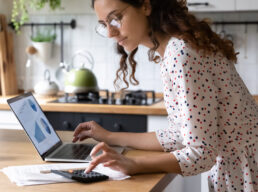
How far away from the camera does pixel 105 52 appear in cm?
373

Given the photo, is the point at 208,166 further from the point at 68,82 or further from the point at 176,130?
the point at 68,82

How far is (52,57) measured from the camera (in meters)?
3.84

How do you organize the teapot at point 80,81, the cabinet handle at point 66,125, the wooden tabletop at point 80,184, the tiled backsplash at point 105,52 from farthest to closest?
the tiled backsplash at point 105,52, the teapot at point 80,81, the cabinet handle at point 66,125, the wooden tabletop at point 80,184

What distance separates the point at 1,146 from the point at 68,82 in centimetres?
165

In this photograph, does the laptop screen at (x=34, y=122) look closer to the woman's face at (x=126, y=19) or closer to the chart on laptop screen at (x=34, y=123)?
the chart on laptop screen at (x=34, y=123)

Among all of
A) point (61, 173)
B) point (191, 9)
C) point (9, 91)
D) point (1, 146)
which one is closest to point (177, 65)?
point (61, 173)

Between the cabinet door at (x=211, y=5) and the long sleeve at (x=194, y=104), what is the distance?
1.90 m

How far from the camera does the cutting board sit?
3635 millimetres

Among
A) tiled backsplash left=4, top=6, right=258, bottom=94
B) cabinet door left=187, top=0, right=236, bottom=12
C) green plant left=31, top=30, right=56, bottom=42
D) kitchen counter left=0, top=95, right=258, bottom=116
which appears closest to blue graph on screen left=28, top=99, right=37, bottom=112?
kitchen counter left=0, top=95, right=258, bottom=116

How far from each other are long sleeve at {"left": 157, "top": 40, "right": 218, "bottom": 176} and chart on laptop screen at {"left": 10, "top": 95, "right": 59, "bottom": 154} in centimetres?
49

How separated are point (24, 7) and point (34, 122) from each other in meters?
2.24

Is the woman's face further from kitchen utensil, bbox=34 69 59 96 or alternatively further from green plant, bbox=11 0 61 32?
green plant, bbox=11 0 61 32

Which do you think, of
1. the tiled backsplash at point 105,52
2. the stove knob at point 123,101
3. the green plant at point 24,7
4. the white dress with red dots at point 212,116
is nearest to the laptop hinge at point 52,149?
the white dress with red dots at point 212,116

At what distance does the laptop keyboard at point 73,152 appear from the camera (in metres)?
1.57
